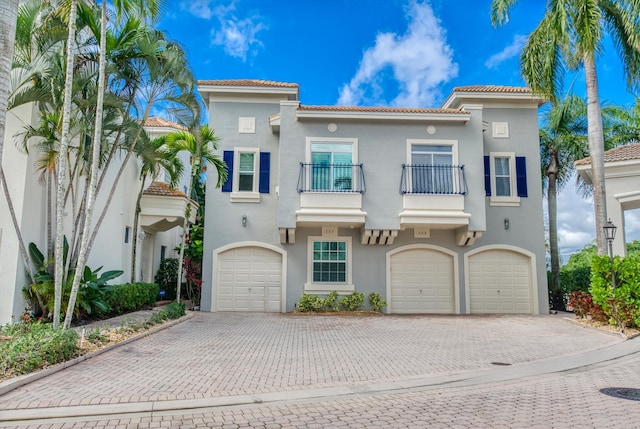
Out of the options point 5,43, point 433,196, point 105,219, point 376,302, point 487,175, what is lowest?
point 376,302

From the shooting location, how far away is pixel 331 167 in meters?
16.5

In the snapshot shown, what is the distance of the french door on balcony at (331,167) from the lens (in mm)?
16422

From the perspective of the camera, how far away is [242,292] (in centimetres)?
1736

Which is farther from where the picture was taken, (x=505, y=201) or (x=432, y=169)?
(x=505, y=201)

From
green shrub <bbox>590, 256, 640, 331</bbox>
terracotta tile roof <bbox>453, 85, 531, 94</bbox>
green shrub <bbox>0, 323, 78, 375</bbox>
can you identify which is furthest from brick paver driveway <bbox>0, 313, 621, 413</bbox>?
terracotta tile roof <bbox>453, 85, 531, 94</bbox>

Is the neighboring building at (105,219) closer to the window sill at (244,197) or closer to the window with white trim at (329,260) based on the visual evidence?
the window sill at (244,197)

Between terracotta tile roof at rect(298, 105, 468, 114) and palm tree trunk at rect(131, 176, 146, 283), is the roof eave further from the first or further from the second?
palm tree trunk at rect(131, 176, 146, 283)

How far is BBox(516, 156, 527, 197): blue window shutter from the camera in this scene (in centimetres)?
1780

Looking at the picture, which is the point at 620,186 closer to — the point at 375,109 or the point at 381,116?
the point at 381,116

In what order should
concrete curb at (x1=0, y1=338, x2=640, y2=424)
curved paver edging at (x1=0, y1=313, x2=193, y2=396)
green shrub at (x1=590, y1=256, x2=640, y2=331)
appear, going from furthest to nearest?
green shrub at (x1=590, y1=256, x2=640, y2=331) → curved paver edging at (x1=0, y1=313, x2=193, y2=396) → concrete curb at (x1=0, y1=338, x2=640, y2=424)

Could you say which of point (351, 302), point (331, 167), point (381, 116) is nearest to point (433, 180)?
point (381, 116)

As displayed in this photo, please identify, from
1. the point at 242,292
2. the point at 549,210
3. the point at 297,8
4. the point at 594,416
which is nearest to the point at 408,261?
the point at 242,292

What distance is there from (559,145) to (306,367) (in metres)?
17.5

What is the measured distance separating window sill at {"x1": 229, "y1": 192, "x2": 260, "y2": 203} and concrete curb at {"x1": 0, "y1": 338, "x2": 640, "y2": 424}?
11.3m
